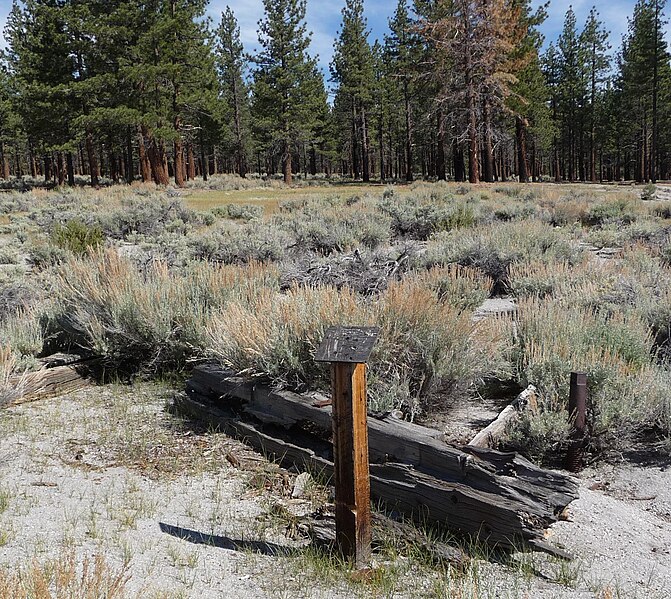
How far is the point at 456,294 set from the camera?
7.75 metres

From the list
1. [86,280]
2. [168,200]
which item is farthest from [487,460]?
[168,200]

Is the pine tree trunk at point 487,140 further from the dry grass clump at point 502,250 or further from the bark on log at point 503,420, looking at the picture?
the bark on log at point 503,420

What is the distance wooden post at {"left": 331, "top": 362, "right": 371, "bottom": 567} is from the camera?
10.1 ft

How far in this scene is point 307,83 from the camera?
45.9 metres

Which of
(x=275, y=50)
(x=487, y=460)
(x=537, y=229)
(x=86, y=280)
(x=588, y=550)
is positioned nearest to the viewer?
(x=588, y=550)

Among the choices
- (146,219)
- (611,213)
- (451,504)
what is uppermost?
(146,219)

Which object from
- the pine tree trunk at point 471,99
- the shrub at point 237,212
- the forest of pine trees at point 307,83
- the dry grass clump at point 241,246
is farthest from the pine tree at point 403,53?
the dry grass clump at point 241,246

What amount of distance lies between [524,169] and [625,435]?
146 feet

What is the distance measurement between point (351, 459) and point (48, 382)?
3.97 m

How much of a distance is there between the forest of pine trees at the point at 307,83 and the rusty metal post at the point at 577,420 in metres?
30.9

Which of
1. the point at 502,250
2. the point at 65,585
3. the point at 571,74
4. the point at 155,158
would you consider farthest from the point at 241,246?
the point at 571,74

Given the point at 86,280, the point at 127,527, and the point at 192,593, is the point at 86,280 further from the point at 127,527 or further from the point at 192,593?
the point at 192,593

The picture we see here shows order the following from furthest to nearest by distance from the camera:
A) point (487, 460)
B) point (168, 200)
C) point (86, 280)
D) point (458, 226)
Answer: point (168, 200) → point (458, 226) → point (86, 280) → point (487, 460)

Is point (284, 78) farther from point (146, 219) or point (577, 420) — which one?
point (577, 420)
